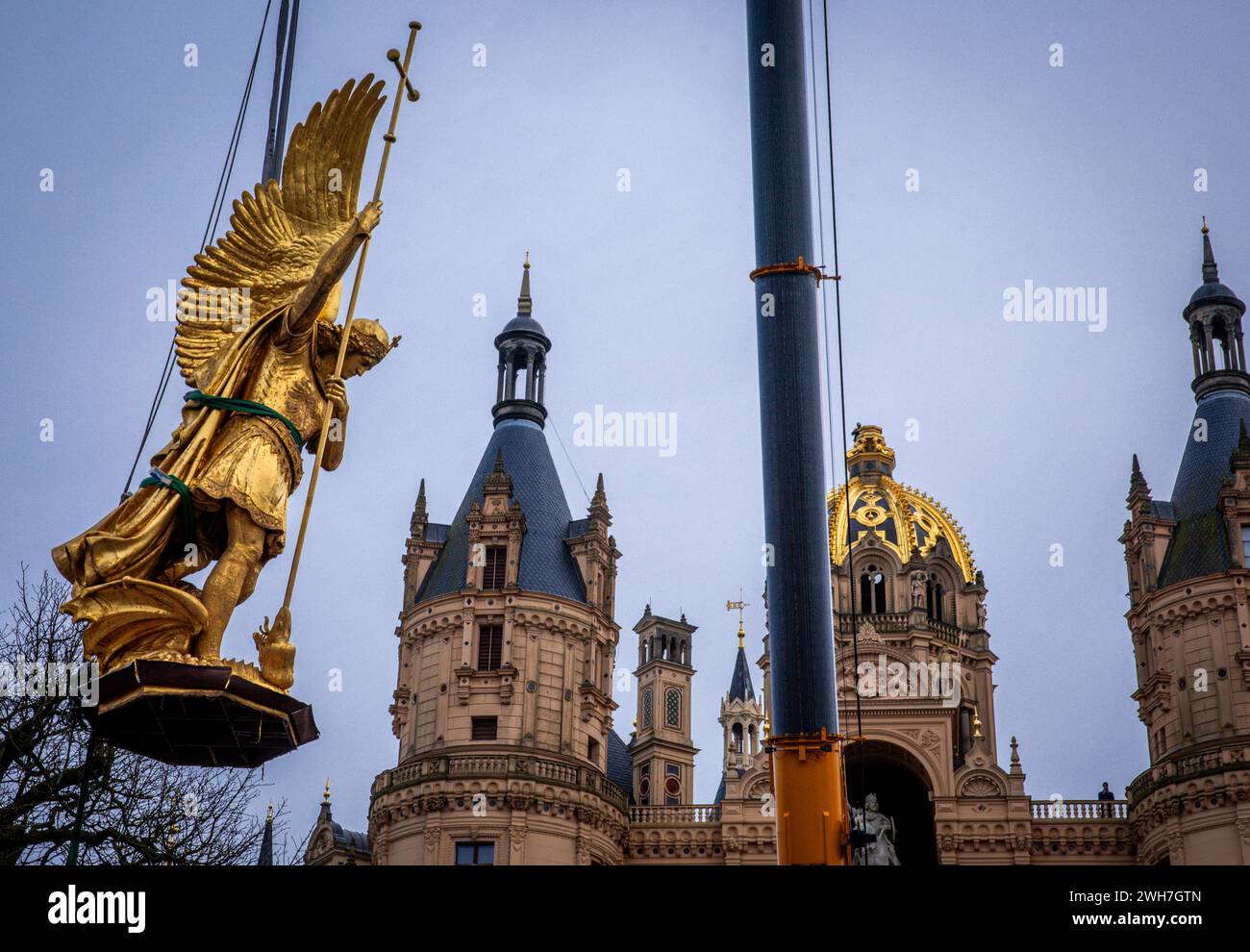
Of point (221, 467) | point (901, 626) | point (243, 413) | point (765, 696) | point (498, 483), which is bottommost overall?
point (221, 467)

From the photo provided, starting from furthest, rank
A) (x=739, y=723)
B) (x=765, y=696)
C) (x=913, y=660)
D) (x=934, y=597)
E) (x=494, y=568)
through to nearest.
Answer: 1. (x=739, y=723)
2. (x=934, y=597)
3. (x=913, y=660)
4. (x=765, y=696)
5. (x=494, y=568)

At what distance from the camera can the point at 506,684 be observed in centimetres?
5272

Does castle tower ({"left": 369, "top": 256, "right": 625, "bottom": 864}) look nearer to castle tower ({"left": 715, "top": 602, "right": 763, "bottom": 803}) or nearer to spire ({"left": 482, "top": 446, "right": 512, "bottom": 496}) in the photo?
spire ({"left": 482, "top": 446, "right": 512, "bottom": 496})

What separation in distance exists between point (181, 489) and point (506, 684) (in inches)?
1538

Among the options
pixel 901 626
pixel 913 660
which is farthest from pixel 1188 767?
pixel 901 626

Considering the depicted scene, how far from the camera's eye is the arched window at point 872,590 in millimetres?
65875

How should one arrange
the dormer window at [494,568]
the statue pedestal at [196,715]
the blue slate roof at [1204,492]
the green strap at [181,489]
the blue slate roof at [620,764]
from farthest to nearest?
the blue slate roof at [620,764], the dormer window at [494,568], the blue slate roof at [1204,492], the green strap at [181,489], the statue pedestal at [196,715]

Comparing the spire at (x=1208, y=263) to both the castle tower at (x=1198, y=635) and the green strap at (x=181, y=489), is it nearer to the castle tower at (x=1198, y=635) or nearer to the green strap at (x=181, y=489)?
the castle tower at (x=1198, y=635)

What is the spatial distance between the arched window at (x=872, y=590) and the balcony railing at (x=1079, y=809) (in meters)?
12.2

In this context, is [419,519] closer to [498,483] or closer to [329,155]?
[498,483]

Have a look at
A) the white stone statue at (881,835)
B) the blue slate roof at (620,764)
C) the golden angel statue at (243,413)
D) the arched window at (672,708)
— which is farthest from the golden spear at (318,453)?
the arched window at (672,708)

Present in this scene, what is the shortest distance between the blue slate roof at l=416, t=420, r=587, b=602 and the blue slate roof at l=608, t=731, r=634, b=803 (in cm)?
1752

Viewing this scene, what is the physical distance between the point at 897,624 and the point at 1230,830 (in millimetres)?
17586
